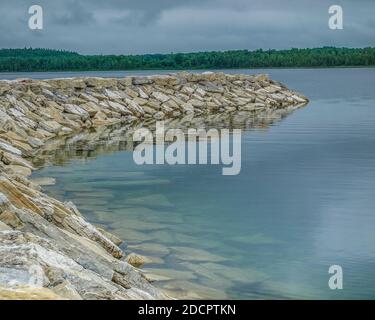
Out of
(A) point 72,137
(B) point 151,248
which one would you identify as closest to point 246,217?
(B) point 151,248

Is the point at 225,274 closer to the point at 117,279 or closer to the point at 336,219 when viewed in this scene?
the point at 117,279

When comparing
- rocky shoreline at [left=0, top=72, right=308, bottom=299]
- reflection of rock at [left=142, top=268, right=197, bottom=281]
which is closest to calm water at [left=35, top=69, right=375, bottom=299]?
reflection of rock at [left=142, top=268, right=197, bottom=281]

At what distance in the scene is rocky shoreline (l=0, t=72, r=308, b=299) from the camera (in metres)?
7.98

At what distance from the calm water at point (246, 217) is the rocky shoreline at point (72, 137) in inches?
46.1

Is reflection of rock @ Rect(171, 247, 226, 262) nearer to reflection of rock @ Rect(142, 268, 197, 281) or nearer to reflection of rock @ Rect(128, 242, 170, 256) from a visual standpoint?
reflection of rock @ Rect(128, 242, 170, 256)

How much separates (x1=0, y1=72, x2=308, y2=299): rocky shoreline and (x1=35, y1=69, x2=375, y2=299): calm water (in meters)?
1.17

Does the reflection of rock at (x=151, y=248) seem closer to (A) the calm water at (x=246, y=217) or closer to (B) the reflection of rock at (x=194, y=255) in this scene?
(A) the calm water at (x=246, y=217)

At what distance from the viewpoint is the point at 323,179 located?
70.5ft

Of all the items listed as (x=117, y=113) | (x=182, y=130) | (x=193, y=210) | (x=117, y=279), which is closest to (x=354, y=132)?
(x=182, y=130)

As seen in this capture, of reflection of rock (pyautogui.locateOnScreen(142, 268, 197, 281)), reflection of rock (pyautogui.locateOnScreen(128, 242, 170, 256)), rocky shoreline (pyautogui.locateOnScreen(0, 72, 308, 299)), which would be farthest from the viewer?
reflection of rock (pyautogui.locateOnScreen(128, 242, 170, 256))

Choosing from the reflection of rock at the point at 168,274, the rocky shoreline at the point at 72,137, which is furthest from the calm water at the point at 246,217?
the rocky shoreline at the point at 72,137

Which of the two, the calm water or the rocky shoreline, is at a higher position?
the rocky shoreline
